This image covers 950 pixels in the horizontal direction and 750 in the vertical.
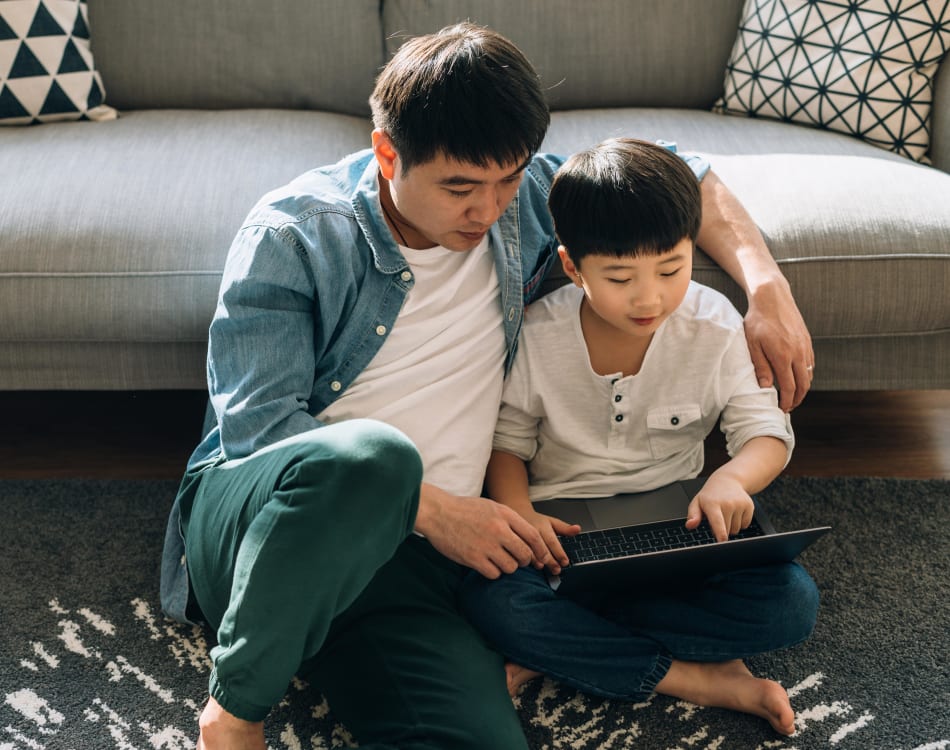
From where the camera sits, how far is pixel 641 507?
4.40ft

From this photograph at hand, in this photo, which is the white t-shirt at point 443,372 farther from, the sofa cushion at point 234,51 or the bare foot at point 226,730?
the sofa cushion at point 234,51

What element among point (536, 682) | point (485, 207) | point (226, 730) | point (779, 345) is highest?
point (485, 207)

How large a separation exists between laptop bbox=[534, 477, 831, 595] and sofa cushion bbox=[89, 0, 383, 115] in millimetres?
1044

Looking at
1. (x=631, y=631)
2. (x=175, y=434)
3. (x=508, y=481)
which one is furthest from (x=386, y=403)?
(x=175, y=434)

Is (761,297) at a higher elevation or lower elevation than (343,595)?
higher

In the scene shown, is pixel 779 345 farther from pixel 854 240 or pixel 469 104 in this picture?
pixel 469 104

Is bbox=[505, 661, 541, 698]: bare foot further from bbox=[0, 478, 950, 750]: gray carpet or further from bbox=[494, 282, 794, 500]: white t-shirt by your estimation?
bbox=[494, 282, 794, 500]: white t-shirt

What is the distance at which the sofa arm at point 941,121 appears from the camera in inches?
68.6

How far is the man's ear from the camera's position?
1.16m

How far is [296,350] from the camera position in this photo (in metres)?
1.20

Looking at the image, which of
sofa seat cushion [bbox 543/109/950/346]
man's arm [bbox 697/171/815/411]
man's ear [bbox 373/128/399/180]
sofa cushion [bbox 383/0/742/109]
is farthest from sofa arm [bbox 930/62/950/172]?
man's ear [bbox 373/128/399/180]

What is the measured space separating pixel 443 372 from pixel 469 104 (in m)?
0.36

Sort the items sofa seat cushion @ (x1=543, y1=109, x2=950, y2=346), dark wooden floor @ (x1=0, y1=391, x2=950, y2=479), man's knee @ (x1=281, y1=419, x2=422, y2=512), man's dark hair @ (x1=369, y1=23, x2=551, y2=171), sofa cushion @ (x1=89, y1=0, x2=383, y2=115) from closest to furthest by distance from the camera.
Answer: man's knee @ (x1=281, y1=419, x2=422, y2=512) < man's dark hair @ (x1=369, y1=23, x2=551, y2=171) < sofa seat cushion @ (x1=543, y1=109, x2=950, y2=346) < dark wooden floor @ (x1=0, y1=391, x2=950, y2=479) < sofa cushion @ (x1=89, y1=0, x2=383, y2=115)

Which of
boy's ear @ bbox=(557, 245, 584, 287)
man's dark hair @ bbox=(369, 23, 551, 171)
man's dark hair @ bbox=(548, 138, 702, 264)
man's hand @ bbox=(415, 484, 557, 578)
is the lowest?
man's hand @ bbox=(415, 484, 557, 578)
